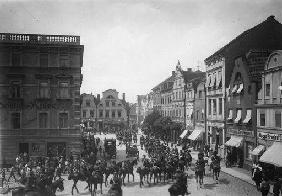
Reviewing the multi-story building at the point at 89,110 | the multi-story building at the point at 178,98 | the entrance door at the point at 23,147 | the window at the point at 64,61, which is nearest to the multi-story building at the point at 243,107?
the window at the point at 64,61

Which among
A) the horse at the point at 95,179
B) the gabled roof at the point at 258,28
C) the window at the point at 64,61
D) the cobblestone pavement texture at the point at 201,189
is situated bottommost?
the cobblestone pavement texture at the point at 201,189

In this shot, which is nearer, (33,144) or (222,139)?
(33,144)

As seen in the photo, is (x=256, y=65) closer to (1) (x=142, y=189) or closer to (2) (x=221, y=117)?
(2) (x=221, y=117)

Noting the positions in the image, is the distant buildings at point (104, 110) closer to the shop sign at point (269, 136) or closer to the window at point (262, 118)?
the window at point (262, 118)

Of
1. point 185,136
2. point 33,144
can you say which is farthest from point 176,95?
point 33,144

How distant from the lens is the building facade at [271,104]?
26.9m

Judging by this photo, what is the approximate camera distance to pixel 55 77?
35.9 m

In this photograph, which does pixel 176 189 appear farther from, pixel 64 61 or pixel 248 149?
pixel 64 61

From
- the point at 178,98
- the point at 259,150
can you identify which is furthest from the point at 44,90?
the point at 178,98

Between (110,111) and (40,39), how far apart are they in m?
59.5

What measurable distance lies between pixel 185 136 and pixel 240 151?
18.8 m

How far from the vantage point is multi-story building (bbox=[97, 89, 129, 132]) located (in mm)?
94188

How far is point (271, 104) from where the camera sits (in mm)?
27875

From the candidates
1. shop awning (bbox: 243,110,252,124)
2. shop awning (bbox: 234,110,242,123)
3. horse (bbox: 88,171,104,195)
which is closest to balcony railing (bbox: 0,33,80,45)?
horse (bbox: 88,171,104,195)
